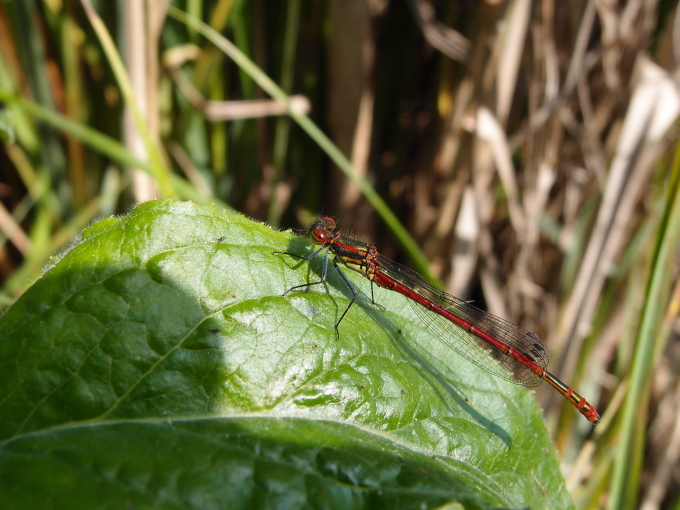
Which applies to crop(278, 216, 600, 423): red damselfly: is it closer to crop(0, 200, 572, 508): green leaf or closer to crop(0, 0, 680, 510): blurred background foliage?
crop(0, 0, 680, 510): blurred background foliage

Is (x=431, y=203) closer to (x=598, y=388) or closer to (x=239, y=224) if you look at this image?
(x=598, y=388)

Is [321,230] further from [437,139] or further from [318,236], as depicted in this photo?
[437,139]

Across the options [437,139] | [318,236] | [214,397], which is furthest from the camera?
[437,139]

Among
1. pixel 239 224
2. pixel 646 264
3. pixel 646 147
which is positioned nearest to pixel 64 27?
pixel 239 224

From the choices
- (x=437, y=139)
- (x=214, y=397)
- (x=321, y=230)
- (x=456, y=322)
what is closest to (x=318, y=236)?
(x=321, y=230)

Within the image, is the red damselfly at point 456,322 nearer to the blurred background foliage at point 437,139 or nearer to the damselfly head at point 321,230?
the damselfly head at point 321,230
